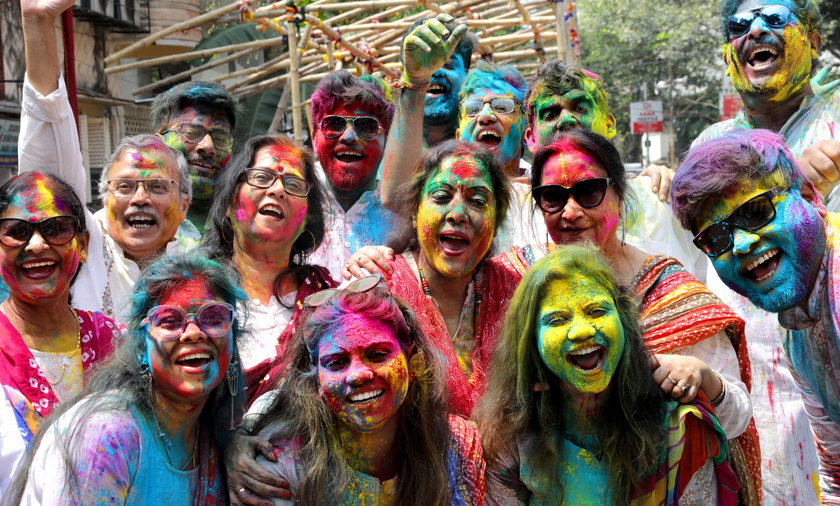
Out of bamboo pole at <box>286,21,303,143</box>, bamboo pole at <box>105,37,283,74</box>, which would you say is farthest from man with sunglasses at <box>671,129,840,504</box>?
bamboo pole at <box>105,37,283,74</box>

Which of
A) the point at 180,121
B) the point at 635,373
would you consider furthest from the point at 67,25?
the point at 635,373

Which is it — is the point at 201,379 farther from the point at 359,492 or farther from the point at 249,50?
the point at 249,50

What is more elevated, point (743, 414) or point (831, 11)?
point (831, 11)

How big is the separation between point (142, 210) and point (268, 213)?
510 mm

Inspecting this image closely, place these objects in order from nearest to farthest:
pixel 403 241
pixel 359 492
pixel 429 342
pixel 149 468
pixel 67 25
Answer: pixel 149 468 < pixel 359 492 < pixel 429 342 < pixel 403 241 < pixel 67 25

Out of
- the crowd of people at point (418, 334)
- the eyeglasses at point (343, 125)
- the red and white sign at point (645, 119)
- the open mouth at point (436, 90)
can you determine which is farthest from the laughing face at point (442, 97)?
the red and white sign at point (645, 119)

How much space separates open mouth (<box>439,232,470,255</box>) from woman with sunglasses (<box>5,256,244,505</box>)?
0.86 metres

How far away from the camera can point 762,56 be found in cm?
418

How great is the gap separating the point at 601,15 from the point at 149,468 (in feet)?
124

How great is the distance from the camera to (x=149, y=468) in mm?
2588

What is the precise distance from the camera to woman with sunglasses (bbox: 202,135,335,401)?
3.53 m

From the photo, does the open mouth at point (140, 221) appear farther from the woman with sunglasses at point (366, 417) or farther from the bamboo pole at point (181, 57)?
the bamboo pole at point (181, 57)

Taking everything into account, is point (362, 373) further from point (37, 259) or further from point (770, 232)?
point (770, 232)

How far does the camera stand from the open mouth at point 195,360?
266 centimetres
